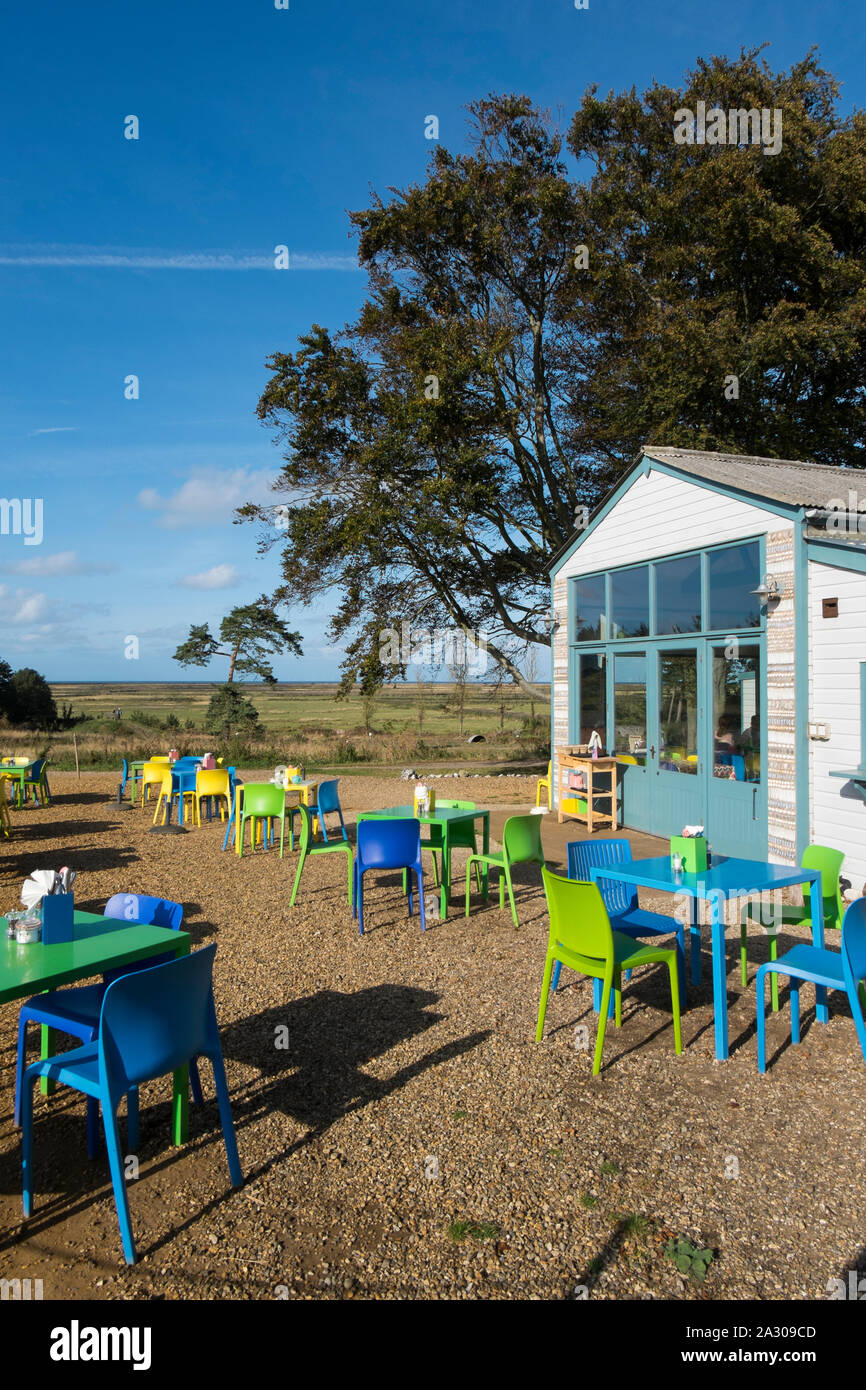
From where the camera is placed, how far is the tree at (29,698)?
105 feet

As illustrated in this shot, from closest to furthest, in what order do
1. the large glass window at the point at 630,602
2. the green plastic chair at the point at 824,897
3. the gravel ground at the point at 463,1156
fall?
1. the gravel ground at the point at 463,1156
2. the green plastic chair at the point at 824,897
3. the large glass window at the point at 630,602

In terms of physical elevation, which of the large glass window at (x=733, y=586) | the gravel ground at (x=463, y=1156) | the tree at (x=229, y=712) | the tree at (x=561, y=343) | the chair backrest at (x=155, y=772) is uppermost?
the tree at (x=561, y=343)

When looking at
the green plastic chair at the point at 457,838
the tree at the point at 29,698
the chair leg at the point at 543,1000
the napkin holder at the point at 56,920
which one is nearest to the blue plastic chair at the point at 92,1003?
the napkin holder at the point at 56,920

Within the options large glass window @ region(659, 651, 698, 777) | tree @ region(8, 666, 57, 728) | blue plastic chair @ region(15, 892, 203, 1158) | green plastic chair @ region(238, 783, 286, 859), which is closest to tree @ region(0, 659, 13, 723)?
tree @ region(8, 666, 57, 728)

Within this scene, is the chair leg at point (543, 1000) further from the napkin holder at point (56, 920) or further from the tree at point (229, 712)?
the tree at point (229, 712)

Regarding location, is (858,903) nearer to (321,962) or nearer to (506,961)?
(506,961)

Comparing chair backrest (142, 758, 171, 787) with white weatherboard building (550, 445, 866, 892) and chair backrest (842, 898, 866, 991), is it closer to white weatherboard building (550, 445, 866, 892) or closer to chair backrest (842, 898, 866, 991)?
white weatherboard building (550, 445, 866, 892)

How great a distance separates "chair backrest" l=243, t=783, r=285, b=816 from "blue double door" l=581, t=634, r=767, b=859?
4.32 meters

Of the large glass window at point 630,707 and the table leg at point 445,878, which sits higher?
the large glass window at point 630,707

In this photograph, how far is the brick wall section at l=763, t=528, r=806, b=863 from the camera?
7.38 m

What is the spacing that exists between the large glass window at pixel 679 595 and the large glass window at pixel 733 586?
246 millimetres

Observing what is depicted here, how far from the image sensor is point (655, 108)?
61.1ft
